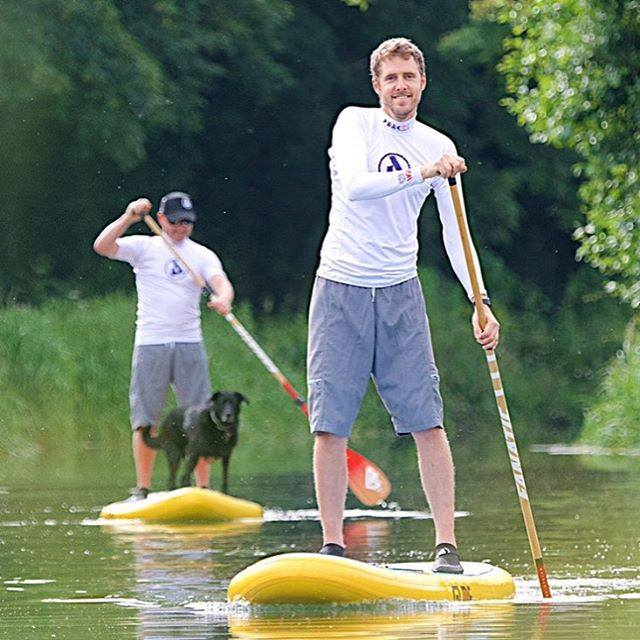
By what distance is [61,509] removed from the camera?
1420 centimetres

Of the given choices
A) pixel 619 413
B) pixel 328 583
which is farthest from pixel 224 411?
pixel 619 413

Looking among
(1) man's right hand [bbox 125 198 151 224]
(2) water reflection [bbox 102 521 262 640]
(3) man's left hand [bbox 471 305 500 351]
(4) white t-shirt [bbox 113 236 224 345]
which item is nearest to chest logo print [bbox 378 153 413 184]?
(3) man's left hand [bbox 471 305 500 351]

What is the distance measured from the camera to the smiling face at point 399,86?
9.02 meters

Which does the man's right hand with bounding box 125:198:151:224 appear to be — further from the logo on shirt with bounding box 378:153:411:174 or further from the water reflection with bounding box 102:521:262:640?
the logo on shirt with bounding box 378:153:411:174

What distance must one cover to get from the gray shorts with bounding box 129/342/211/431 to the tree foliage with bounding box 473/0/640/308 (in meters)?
4.91

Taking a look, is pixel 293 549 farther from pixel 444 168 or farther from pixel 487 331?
pixel 444 168

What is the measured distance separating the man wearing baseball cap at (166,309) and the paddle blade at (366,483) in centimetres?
145

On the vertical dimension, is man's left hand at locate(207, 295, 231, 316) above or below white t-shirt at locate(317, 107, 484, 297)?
above

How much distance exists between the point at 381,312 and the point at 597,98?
9991 millimetres

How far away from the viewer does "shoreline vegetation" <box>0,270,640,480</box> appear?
21625 mm

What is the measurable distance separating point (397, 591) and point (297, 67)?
81.5 feet

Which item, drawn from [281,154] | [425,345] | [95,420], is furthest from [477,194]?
[425,345]

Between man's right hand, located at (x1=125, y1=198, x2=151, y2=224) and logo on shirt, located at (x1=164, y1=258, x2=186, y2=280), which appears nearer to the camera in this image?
man's right hand, located at (x1=125, y1=198, x2=151, y2=224)

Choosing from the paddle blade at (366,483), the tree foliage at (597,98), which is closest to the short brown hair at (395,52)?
the paddle blade at (366,483)
